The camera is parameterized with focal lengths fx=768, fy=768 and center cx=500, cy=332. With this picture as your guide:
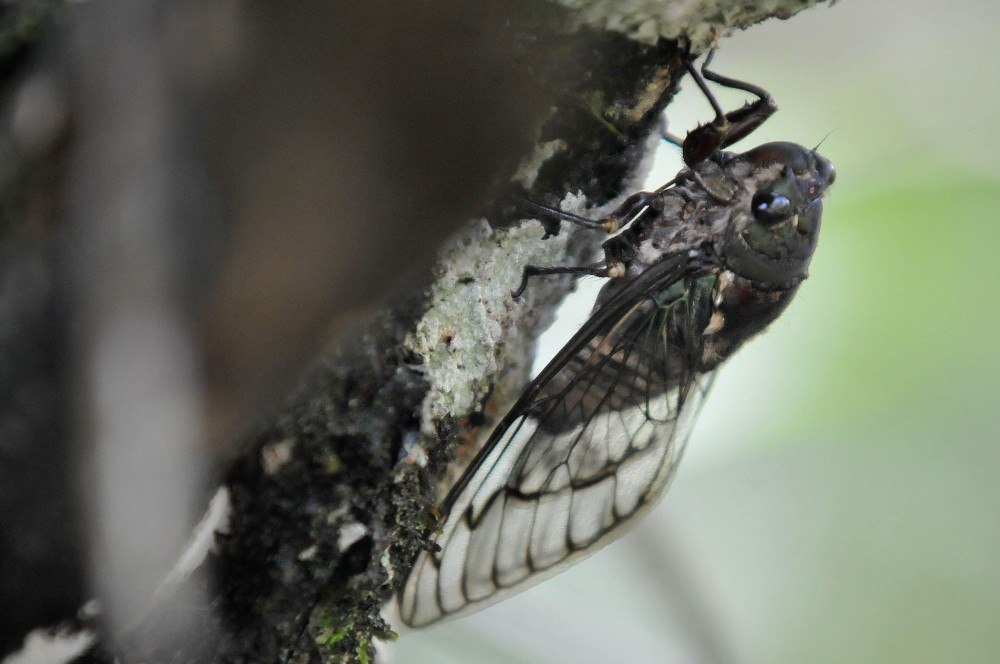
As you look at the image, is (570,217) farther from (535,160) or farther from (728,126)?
(728,126)

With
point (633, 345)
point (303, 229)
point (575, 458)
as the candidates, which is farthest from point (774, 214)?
point (303, 229)

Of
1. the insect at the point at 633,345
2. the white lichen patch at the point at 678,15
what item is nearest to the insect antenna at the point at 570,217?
the insect at the point at 633,345

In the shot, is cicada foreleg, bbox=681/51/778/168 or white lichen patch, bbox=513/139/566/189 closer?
white lichen patch, bbox=513/139/566/189

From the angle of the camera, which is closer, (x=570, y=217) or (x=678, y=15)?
(x=678, y=15)

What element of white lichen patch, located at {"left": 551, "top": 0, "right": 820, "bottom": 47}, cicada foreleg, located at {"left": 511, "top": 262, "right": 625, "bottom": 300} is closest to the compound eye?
cicada foreleg, located at {"left": 511, "top": 262, "right": 625, "bottom": 300}

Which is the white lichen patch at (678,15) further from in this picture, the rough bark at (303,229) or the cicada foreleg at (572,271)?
the cicada foreleg at (572,271)

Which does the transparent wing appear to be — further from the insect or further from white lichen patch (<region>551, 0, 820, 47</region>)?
white lichen patch (<region>551, 0, 820, 47</region>)

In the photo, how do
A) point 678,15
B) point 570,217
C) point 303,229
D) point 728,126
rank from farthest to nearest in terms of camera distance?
point 728,126, point 570,217, point 678,15, point 303,229
